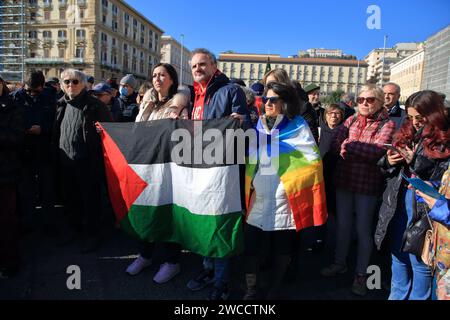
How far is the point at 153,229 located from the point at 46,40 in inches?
2612

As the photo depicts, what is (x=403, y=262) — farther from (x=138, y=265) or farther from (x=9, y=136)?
(x=9, y=136)

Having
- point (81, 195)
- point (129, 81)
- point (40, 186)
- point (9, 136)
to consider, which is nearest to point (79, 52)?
point (129, 81)

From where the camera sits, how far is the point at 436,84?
5012cm

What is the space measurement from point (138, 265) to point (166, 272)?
1.04 feet

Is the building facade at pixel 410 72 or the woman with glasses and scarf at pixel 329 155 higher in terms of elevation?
the building facade at pixel 410 72

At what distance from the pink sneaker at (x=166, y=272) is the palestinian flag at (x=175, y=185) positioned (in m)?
0.28

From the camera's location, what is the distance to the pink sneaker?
3.02 meters

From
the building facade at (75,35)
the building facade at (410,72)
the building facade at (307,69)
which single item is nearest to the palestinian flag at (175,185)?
the building facade at (75,35)

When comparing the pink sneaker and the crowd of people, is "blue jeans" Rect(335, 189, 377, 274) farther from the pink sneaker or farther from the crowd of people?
the pink sneaker

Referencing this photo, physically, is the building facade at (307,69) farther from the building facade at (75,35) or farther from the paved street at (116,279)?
the paved street at (116,279)

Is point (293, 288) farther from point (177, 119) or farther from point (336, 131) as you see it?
→ point (177, 119)

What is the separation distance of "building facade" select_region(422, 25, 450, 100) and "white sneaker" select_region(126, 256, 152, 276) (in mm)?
51028

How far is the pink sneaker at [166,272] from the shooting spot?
3015 mm

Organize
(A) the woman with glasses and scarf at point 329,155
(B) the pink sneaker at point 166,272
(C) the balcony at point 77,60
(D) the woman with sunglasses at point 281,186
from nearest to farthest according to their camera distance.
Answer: (D) the woman with sunglasses at point 281,186 → (B) the pink sneaker at point 166,272 → (A) the woman with glasses and scarf at point 329,155 → (C) the balcony at point 77,60
